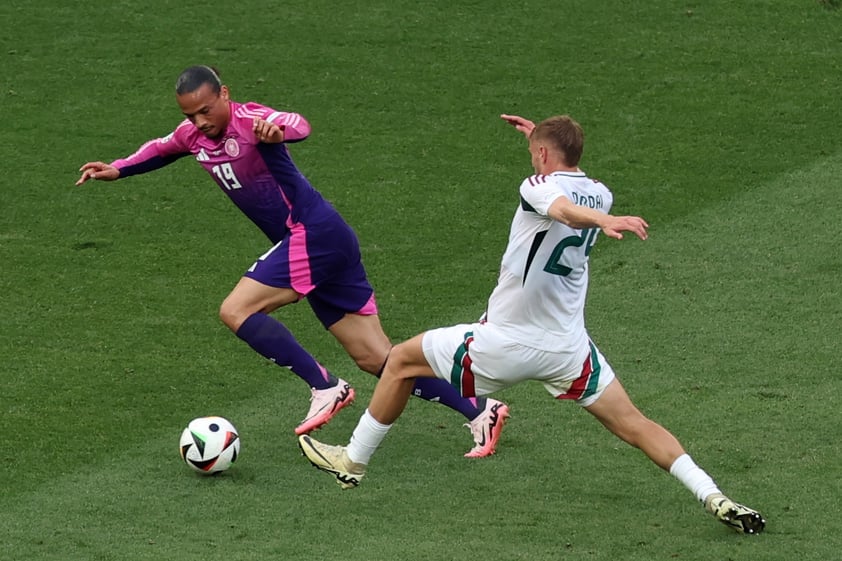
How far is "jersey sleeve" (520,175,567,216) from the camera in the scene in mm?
5953

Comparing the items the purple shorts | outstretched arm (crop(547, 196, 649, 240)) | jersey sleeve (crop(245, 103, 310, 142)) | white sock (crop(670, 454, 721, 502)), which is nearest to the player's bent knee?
the purple shorts

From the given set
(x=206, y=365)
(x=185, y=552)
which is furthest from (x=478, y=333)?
(x=206, y=365)

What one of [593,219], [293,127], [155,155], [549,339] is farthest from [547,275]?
[155,155]

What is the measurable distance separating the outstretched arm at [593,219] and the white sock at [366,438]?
1411 mm

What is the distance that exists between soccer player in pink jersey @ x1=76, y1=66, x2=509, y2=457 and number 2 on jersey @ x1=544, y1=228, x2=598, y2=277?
4.95 feet

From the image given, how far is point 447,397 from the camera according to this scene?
7.75 metres

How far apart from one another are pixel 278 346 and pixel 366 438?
1.01m

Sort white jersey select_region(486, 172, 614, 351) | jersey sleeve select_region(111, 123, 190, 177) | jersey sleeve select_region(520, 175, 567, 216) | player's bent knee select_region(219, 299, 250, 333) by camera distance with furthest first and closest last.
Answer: jersey sleeve select_region(111, 123, 190, 177)
player's bent knee select_region(219, 299, 250, 333)
white jersey select_region(486, 172, 614, 351)
jersey sleeve select_region(520, 175, 567, 216)

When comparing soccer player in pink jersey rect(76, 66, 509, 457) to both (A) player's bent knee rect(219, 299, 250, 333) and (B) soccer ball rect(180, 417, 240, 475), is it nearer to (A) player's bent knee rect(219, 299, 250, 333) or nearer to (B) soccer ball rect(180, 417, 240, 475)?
→ (A) player's bent knee rect(219, 299, 250, 333)

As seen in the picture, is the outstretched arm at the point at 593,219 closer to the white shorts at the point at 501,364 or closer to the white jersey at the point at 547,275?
the white jersey at the point at 547,275

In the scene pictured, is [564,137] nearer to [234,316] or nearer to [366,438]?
[366,438]

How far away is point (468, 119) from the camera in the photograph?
1291cm

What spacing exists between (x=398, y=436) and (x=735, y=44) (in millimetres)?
7767

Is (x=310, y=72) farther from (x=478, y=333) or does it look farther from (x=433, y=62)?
(x=478, y=333)
